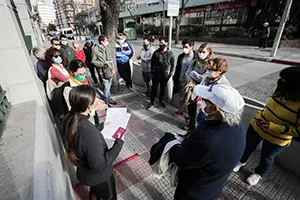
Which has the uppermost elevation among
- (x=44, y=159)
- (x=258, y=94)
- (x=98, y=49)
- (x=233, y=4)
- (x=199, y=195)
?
(x=233, y=4)

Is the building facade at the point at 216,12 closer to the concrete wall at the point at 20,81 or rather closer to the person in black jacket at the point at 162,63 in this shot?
the person in black jacket at the point at 162,63

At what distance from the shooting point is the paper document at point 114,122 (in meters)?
1.74

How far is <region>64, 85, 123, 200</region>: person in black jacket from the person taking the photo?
126 cm

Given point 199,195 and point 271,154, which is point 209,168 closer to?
point 199,195

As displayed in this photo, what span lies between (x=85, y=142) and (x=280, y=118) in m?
2.06

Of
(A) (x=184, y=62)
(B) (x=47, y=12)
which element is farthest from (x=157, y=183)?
(B) (x=47, y=12)

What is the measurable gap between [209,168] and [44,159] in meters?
1.37

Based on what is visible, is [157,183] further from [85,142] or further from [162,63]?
[162,63]

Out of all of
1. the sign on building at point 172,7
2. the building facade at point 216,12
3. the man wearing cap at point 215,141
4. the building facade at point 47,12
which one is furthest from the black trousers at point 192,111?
the building facade at point 47,12

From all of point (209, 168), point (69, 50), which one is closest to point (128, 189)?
point (209, 168)

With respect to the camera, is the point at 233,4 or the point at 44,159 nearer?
the point at 44,159

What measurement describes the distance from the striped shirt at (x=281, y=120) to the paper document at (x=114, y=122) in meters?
1.69

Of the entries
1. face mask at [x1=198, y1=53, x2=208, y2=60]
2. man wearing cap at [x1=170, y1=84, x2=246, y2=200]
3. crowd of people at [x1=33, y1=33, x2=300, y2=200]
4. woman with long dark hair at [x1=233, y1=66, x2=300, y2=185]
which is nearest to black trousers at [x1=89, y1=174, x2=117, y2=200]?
crowd of people at [x1=33, y1=33, x2=300, y2=200]

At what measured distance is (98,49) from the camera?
166 inches
